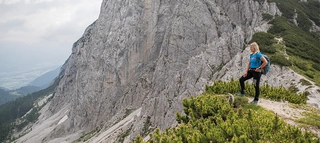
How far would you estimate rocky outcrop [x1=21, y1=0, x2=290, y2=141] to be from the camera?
70688 millimetres

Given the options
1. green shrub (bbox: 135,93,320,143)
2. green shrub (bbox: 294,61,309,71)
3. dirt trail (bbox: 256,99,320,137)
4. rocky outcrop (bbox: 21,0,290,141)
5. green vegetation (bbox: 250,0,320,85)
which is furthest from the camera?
rocky outcrop (bbox: 21,0,290,141)

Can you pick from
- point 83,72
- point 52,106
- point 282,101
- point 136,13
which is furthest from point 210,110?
point 52,106

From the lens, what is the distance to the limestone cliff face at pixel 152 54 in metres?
70.8

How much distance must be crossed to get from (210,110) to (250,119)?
2.40 metres

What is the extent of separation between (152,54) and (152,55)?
0.42 metres

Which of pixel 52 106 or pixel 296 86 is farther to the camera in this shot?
pixel 52 106

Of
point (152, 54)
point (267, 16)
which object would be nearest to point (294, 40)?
point (267, 16)

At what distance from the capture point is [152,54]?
335 feet

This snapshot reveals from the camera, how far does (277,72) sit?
4206 centimetres

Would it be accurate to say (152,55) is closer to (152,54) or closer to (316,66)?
(152,54)

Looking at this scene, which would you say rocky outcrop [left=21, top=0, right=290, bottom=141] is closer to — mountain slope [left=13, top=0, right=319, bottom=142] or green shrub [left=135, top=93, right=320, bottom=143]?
mountain slope [left=13, top=0, right=319, bottom=142]

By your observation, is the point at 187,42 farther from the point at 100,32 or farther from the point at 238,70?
the point at 100,32

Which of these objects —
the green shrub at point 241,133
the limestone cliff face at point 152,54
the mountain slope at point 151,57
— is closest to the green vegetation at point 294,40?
the mountain slope at point 151,57

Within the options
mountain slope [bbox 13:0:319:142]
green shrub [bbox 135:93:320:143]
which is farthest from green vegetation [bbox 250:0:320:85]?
green shrub [bbox 135:93:320:143]
